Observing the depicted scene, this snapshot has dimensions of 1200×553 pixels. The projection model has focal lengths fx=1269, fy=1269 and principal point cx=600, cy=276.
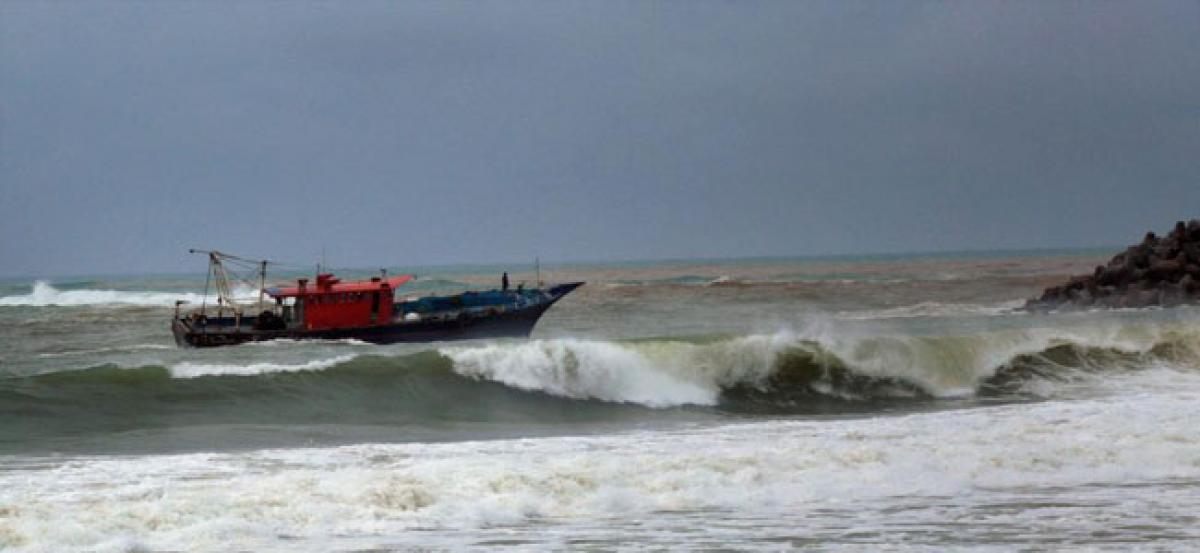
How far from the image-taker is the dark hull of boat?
33.3m

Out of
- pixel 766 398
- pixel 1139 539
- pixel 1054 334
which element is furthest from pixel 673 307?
pixel 1139 539

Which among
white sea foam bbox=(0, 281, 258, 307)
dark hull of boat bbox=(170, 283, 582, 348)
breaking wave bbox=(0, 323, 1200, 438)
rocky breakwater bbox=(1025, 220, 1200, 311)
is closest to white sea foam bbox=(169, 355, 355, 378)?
breaking wave bbox=(0, 323, 1200, 438)

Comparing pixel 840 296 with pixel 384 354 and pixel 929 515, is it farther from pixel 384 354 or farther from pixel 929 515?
pixel 929 515

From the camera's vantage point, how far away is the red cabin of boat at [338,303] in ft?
109

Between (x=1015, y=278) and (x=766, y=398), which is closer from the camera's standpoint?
(x=766, y=398)

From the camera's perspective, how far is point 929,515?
11.2 metres

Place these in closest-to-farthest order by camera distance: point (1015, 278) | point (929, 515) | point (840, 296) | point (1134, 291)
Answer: point (929, 515), point (1134, 291), point (840, 296), point (1015, 278)

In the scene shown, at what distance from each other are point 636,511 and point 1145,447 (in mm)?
6425

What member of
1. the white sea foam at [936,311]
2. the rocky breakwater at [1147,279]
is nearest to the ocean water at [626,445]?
the rocky breakwater at [1147,279]

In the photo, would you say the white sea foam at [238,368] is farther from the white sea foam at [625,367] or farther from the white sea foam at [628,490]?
the white sea foam at [628,490]

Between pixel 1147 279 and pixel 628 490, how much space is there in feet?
121

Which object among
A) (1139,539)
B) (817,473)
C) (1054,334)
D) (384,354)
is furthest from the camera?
(1054,334)

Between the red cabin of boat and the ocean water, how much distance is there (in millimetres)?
1352

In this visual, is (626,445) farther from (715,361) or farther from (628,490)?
(715,361)
